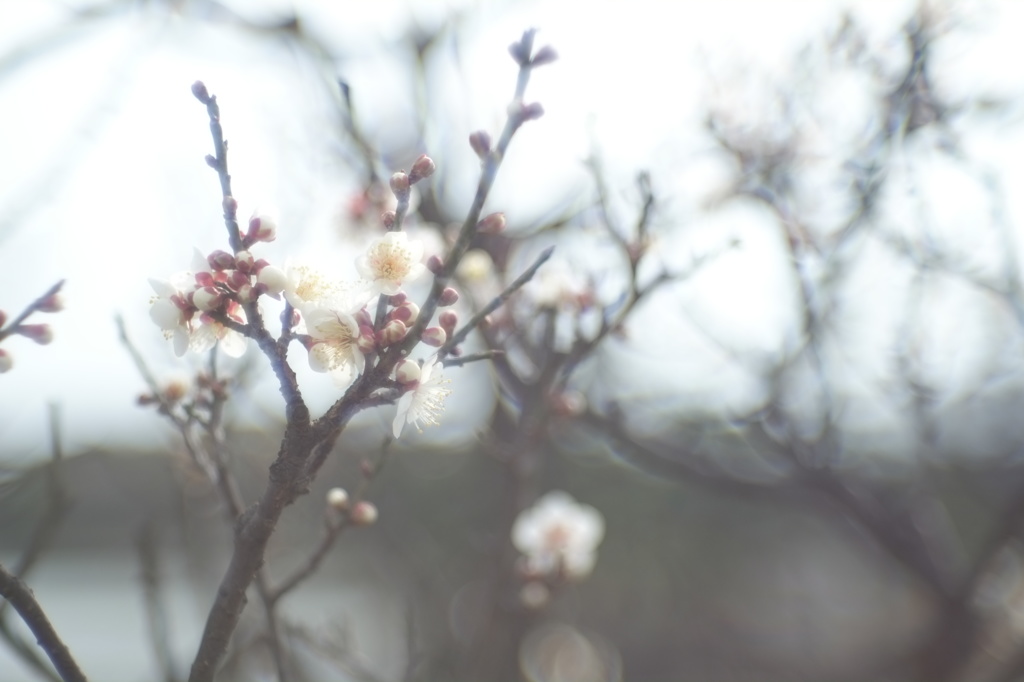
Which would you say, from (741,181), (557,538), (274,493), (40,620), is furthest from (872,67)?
(40,620)

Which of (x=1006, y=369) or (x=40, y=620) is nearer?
(x=40, y=620)

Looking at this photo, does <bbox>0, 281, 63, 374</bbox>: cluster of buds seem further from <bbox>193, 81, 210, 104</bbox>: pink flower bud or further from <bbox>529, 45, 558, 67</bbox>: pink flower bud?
<bbox>529, 45, 558, 67</bbox>: pink flower bud

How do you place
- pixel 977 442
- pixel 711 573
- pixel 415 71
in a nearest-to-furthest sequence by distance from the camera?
pixel 415 71 < pixel 977 442 < pixel 711 573

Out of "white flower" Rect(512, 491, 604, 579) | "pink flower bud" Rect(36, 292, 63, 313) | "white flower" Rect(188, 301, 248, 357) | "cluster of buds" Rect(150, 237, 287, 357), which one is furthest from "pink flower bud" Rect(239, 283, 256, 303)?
"white flower" Rect(512, 491, 604, 579)

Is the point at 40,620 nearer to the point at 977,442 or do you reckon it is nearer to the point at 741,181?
the point at 741,181

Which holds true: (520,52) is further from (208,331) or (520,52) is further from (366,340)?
(208,331)
